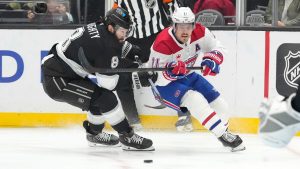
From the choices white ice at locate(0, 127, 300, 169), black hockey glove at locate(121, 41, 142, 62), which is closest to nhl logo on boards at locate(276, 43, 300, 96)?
white ice at locate(0, 127, 300, 169)

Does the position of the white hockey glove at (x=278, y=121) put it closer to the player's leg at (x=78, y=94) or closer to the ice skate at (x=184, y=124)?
the player's leg at (x=78, y=94)

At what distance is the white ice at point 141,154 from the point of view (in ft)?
14.1

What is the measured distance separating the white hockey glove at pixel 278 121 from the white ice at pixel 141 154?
127 cm

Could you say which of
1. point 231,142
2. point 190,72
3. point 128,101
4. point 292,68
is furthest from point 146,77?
point 231,142

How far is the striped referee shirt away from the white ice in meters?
0.80

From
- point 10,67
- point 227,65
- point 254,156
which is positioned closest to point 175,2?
point 227,65

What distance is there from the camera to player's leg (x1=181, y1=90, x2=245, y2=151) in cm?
475

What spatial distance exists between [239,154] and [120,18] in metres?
1.08

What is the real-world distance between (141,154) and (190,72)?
0.69m

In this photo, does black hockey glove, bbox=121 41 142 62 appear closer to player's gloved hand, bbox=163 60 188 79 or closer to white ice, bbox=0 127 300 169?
player's gloved hand, bbox=163 60 188 79

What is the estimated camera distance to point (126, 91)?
598 cm

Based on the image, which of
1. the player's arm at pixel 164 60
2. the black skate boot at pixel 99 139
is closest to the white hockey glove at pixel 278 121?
the player's arm at pixel 164 60

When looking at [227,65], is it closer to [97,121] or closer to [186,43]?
[186,43]

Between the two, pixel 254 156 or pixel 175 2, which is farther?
pixel 175 2
